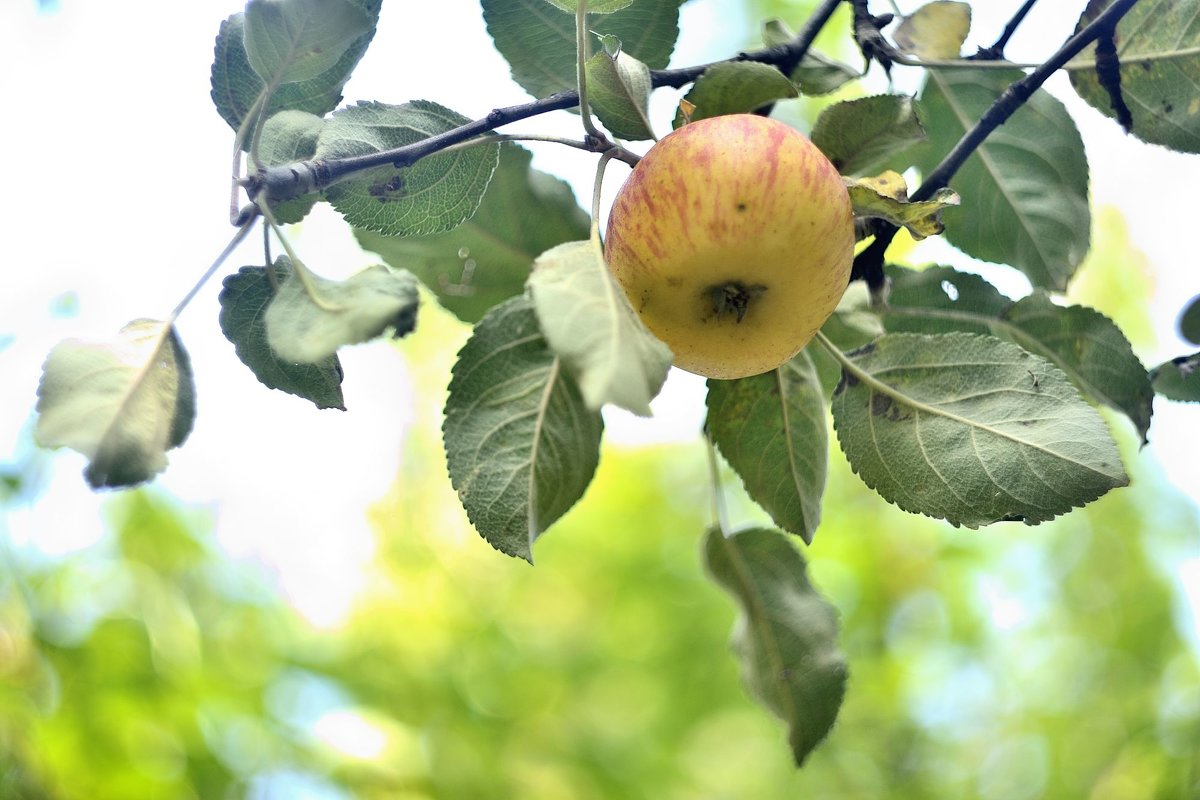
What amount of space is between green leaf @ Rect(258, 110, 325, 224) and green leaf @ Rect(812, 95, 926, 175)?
306 millimetres

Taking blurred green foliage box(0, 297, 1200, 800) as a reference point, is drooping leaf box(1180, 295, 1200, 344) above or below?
above

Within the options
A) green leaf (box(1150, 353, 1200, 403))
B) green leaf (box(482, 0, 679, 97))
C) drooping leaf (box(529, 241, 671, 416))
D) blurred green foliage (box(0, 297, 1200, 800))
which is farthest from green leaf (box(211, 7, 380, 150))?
blurred green foliage (box(0, 297, 1200, 800))

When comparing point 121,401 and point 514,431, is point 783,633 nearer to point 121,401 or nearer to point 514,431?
point 514,431

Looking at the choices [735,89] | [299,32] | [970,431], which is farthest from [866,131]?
[299,32]

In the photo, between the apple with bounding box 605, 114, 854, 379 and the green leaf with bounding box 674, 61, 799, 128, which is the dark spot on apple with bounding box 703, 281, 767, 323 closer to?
the apple with bounding box 605, 114, 854, 379

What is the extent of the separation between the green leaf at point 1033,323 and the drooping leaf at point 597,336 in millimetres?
332

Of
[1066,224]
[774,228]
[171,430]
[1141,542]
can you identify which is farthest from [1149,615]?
[171,430]

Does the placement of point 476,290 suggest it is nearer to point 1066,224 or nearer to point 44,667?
point 1066,224

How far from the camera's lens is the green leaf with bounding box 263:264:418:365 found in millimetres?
450

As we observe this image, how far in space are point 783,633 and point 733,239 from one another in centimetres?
39

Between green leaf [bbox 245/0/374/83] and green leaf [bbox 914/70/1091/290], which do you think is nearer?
green leaf [bbox 245/0/374/83]

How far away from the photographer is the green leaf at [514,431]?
1.91 feet

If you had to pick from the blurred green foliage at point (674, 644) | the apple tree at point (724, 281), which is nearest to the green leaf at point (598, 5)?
the apple tree at point (724, 281)

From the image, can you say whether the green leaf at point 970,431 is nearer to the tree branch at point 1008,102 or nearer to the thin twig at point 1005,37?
the tree branch at point 1008,102
